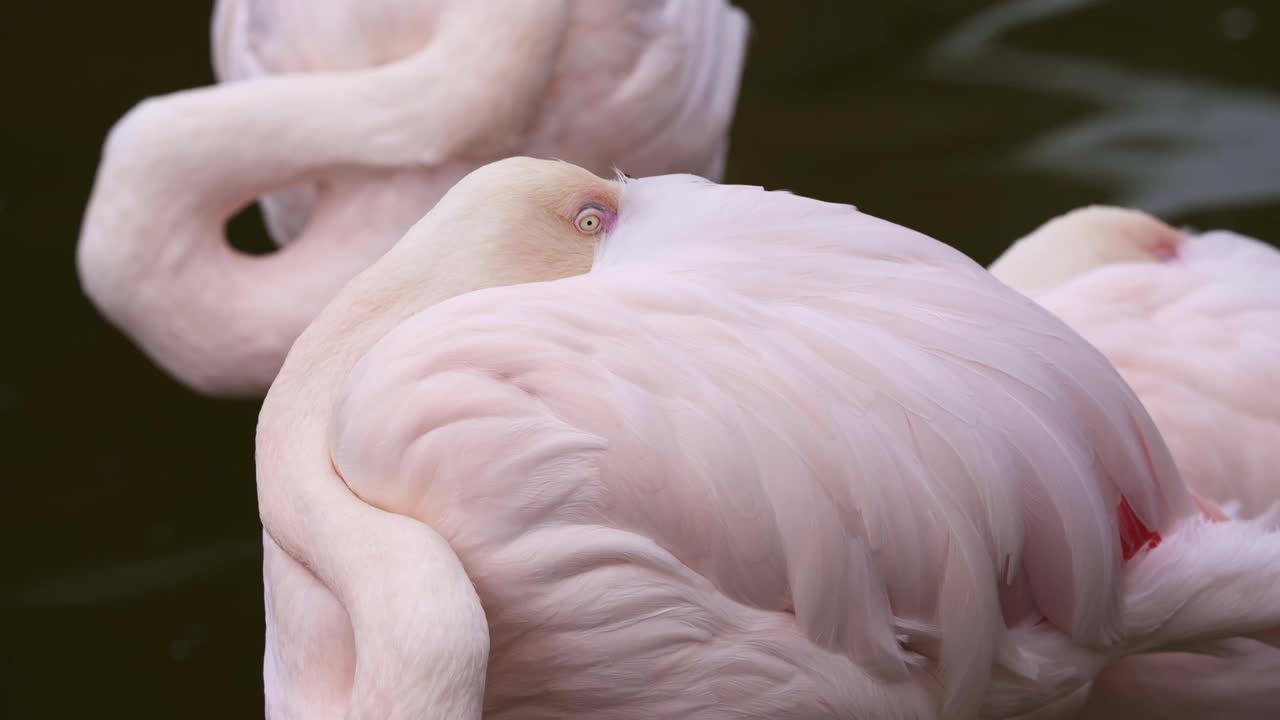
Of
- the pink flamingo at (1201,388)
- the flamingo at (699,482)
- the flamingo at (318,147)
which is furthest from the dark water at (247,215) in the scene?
the pink flamingo at (1201,388)

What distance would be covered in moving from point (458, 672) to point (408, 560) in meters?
0.10

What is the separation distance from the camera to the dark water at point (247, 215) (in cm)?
252

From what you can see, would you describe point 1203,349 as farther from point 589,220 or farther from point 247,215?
point 247,215

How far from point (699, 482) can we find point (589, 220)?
30 cm

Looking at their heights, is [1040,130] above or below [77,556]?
above

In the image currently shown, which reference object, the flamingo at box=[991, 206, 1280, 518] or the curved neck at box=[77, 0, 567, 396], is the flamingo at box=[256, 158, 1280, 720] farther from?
the curved neck at box=[77, 0, 567, 396]

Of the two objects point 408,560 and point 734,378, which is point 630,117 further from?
point 408,560

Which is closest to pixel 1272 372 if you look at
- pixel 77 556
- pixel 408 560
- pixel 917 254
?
pixel 917 254

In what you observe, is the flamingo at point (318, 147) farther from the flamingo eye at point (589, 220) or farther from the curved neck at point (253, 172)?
the flamingo eye at point (589, 220)

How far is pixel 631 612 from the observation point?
120 centimetres

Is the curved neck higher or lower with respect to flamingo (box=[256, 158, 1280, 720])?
lower

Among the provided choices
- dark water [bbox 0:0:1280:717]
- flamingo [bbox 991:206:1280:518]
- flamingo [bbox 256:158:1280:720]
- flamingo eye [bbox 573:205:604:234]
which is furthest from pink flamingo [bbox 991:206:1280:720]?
dark water [bbox 0:0:1280:717]

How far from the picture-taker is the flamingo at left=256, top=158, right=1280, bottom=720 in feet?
3.92

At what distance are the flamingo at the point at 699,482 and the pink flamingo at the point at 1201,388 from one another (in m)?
0.18
